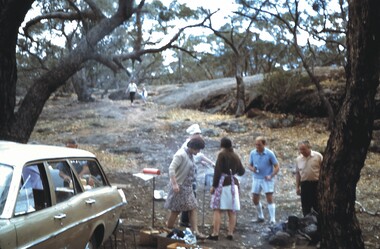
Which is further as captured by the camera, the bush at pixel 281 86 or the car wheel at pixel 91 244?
the bush at pixel 281 86

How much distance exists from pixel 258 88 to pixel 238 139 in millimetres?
5821

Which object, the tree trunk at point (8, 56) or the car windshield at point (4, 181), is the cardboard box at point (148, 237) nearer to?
the car windshield at point (4, 181)

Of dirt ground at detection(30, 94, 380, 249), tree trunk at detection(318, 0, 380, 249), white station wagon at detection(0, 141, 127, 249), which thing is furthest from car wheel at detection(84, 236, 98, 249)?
tree trunk at detection(318, 0, 380, 249)

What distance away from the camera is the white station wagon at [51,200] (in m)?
3.56

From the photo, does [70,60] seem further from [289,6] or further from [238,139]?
[289,6]

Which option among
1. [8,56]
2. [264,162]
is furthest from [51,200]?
[264,162]

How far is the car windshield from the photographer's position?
3.54m

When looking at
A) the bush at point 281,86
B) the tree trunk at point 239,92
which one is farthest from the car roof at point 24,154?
the tree trunk at point 239,92

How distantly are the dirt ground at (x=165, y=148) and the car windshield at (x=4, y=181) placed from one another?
2.77m

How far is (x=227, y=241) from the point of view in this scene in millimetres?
7230

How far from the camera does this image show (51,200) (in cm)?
419

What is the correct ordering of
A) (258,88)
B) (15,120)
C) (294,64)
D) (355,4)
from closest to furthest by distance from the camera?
(355,4), (15,120), (258,88), (294,64)

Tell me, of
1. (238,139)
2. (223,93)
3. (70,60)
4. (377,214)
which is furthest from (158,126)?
(377,214)

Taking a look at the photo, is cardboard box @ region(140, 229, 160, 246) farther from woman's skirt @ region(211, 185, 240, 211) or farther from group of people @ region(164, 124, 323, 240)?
woman's skirt @ region(211, 185, 240, 211)
